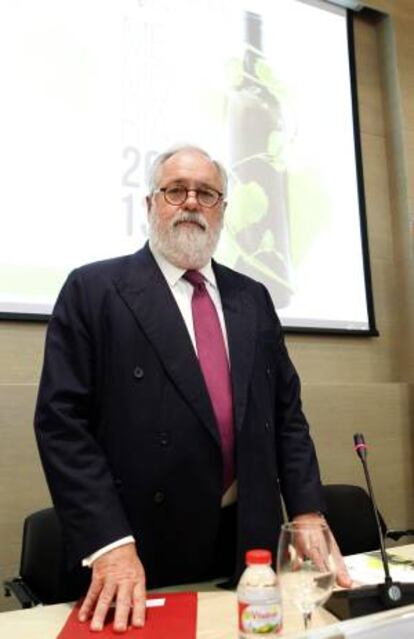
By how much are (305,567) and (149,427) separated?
497 mm

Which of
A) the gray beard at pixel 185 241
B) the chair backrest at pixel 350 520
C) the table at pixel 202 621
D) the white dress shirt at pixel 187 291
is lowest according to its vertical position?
the chair backrest at pixel 350 520

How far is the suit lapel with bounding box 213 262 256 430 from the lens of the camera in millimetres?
1325

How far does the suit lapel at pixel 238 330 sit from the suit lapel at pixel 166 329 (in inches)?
3.6

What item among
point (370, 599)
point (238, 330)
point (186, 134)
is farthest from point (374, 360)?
point (370, 599)

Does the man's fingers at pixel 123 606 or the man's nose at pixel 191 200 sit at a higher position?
the man's nose at pixel 191 200

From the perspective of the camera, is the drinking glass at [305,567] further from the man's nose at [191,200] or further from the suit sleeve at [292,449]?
the man's nose at [191,200]

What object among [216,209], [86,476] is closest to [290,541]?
[86,476]

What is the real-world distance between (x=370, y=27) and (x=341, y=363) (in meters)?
2.03

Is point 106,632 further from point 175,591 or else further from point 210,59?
point 210,59

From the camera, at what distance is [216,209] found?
151 centimetres

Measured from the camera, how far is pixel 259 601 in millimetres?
810

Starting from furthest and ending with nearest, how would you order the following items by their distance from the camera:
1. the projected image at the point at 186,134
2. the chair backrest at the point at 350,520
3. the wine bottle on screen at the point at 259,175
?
the wine bottle on screen at the point at 259,175, the projected image at the point at 186,134, the chair backrest at the point at 350,520

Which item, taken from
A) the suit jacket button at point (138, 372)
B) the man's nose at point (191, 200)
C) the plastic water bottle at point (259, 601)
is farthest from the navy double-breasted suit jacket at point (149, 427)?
the plastic water bottle at point (259, 601)

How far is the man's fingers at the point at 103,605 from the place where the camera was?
3.04 feet
